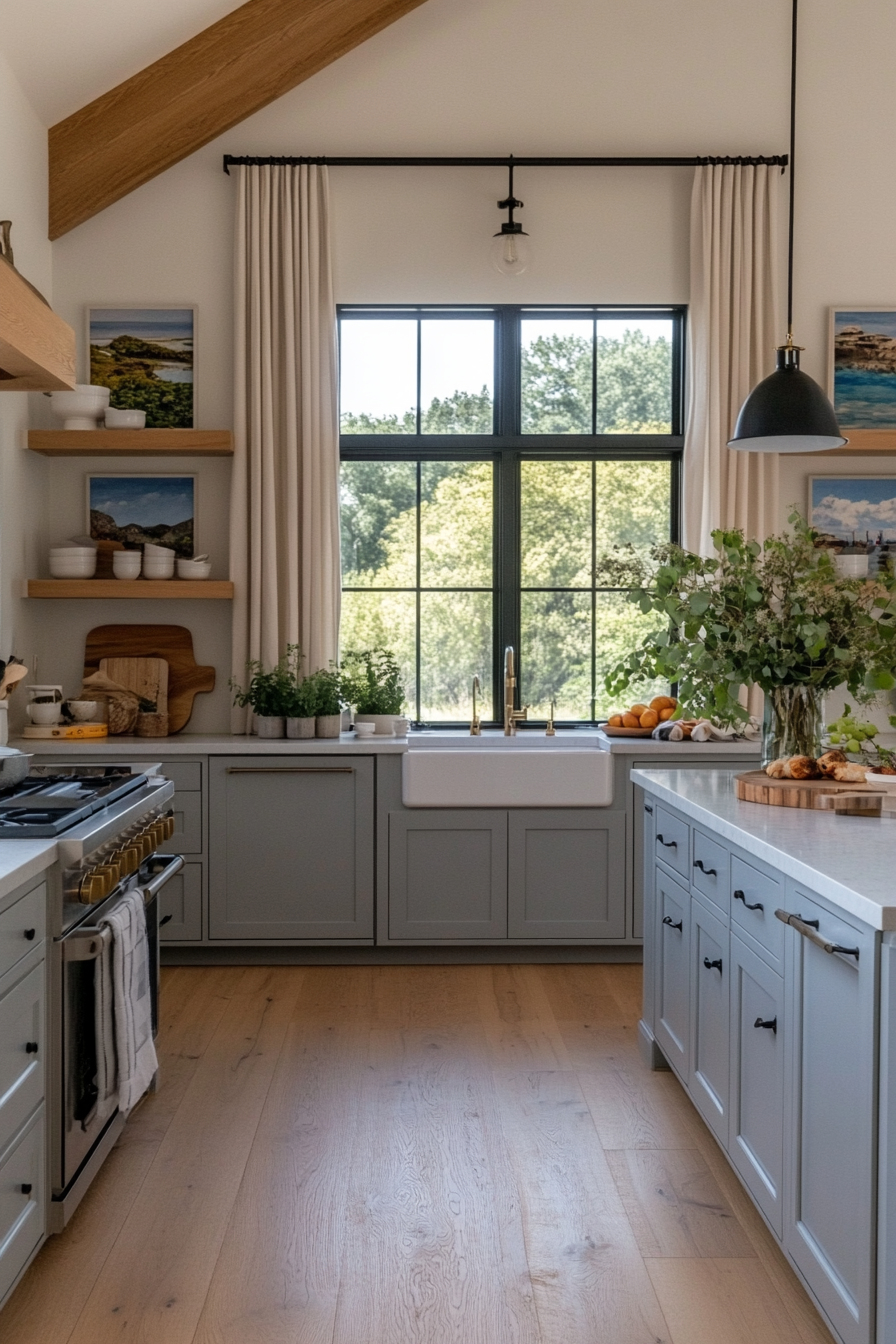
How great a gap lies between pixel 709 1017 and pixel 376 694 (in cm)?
240

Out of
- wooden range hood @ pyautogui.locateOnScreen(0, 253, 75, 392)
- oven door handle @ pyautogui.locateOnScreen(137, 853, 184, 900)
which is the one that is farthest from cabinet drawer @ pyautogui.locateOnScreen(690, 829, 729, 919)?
wooden range hood @ pyautogui.locateOnScreen(0, 253, 75, 392)

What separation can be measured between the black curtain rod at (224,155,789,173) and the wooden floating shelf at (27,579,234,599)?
1.78 meters

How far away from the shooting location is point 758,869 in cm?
240

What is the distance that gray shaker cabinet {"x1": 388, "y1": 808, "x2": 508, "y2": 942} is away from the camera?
4.54m

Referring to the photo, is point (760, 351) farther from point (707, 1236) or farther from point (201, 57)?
point (707, 1236)

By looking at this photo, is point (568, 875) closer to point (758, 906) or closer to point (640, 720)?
point (640, 720)

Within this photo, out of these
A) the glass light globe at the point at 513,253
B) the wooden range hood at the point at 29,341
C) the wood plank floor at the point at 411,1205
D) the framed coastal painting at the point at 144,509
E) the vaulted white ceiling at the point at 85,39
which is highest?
the vaulted white ceiling at the point at 85,39

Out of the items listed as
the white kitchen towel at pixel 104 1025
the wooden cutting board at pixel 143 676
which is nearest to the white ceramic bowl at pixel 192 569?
the wooden cutting board at pixel 143 676

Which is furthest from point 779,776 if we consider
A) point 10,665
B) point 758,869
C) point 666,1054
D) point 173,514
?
point 173,514

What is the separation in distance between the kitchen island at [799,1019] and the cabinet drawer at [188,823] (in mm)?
2011

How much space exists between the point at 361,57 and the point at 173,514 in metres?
2.11

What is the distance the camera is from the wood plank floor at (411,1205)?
2.18 metres

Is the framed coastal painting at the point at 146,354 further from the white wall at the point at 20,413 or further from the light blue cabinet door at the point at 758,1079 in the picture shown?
the light blue cabinet door at the point at 758,1079

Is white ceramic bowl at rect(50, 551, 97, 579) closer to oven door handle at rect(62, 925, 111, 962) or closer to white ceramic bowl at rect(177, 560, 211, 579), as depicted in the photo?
white ceramic bowl at rect(177, 560, 211, 579)
